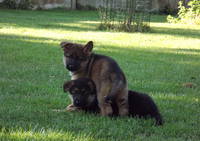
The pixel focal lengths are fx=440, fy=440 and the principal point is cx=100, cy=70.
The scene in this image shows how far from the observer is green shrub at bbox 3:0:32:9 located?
2697cm

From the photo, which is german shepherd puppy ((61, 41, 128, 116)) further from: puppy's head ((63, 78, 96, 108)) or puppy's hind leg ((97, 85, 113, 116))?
puppy's head ((63, 78, 96, 108))

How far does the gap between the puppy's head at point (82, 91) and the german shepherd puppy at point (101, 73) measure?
11 cm

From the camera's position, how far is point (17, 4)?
90.2 ft

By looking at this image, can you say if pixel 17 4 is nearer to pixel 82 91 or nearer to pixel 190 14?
pixel 190 14

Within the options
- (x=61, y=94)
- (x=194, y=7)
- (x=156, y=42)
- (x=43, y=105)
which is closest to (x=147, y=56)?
(x=156, y=42)

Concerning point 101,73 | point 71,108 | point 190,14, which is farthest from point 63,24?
point 101,73

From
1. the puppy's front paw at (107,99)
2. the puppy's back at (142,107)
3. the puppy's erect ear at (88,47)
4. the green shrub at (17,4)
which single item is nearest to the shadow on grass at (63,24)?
the green shrub at (17,4)

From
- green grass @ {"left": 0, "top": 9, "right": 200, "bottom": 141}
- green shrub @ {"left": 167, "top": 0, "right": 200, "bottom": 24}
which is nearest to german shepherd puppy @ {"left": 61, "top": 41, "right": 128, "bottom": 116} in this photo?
green grass @ {"left": 0, "top": 9, "right": 200, "bottom": 141}

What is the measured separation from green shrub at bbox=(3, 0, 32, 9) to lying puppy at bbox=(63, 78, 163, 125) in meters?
→ 21.9

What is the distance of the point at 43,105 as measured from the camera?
21.0ft

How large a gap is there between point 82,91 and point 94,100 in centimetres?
27

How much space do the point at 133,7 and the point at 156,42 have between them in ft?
12.3

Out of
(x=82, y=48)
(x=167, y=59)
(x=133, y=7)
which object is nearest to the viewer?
(x=82, y=48)

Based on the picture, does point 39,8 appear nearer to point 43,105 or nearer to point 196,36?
point 196,36
